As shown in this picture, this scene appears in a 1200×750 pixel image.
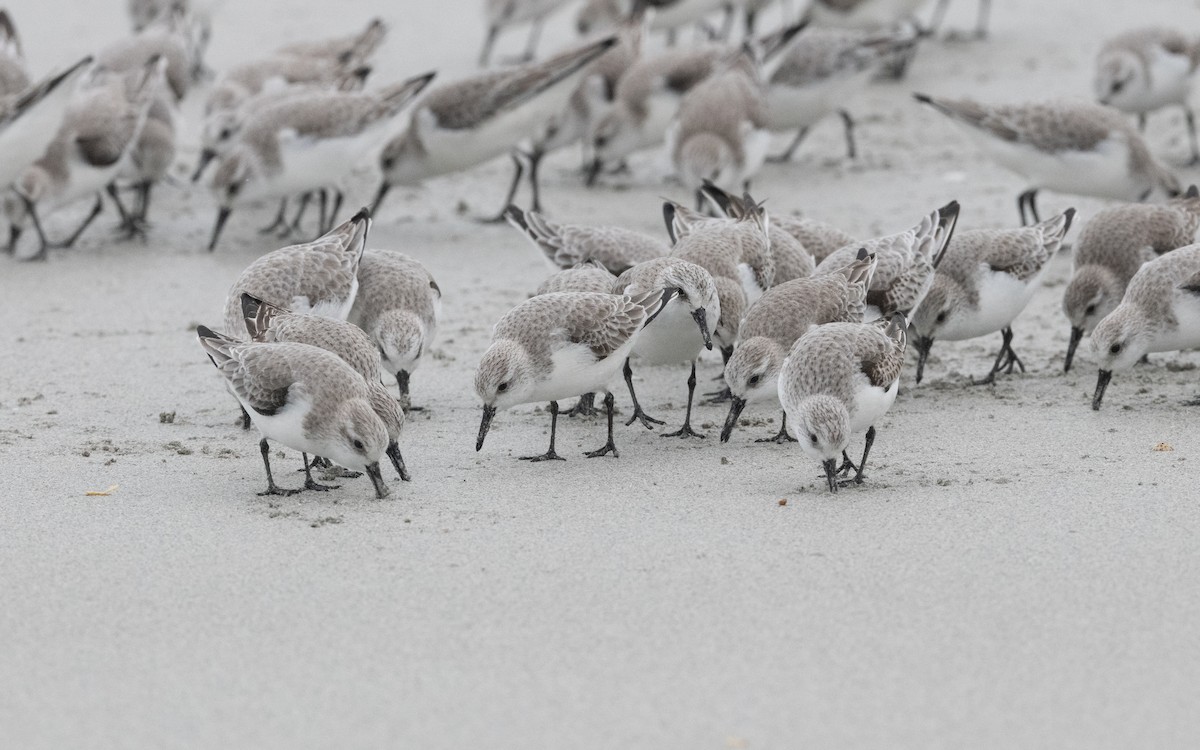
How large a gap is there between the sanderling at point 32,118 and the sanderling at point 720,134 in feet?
14.0

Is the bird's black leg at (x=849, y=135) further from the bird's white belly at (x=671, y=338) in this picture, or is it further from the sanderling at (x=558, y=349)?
the sanderling at (x=558, y=349)

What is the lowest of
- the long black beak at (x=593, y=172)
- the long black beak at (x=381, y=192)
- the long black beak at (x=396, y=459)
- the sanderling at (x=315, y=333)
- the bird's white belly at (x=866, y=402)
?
the long black beak at (x=593, y=172)

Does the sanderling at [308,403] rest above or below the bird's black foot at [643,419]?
above

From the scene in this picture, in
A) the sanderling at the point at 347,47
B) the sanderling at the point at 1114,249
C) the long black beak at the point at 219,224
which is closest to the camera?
the sanderling at the point at 1114,249

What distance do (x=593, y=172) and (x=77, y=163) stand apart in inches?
159

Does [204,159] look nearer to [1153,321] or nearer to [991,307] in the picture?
[991,307]

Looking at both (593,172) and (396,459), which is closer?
(396,459)

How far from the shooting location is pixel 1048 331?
27.5ft

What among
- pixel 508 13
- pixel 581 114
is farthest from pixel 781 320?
pixel 508 13

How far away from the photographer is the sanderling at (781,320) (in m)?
6.34

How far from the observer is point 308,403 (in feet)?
18.7

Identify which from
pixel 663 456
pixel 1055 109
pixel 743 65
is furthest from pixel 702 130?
pixel 663 456

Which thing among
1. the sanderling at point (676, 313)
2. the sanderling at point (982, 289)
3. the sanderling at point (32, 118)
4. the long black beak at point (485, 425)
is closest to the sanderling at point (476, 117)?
the sanderling at point (32, 118)

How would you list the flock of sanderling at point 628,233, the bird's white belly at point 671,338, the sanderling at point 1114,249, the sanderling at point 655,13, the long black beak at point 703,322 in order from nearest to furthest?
the flock of sanderling at point 628,233, the long black beak at point 703,322, the bird's white belly at point 671,338, the sanderling at point 1114,249, the sanderling at point 655,13
